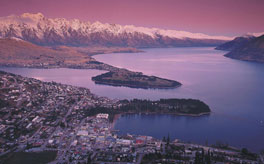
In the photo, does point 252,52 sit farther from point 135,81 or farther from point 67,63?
point 135,81

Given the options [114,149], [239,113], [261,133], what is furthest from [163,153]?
[239,113]

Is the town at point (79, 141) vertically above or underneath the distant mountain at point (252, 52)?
underneath

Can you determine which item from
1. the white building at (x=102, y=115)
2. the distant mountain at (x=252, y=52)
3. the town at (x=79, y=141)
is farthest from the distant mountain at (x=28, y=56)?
the distant mountain at (x=252, y=52)

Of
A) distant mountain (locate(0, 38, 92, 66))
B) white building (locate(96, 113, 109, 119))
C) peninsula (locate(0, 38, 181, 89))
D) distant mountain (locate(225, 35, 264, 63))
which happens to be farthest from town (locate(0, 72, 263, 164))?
distant mountain (locate(225, 35, 264, 63))

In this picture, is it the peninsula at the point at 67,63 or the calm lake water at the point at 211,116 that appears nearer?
the calm lake water at the point at 211,116

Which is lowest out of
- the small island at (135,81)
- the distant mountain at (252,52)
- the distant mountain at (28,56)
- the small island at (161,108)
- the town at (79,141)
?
the town at (79,141)

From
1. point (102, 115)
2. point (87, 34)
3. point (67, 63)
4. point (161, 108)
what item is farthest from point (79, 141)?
point (87, 34)

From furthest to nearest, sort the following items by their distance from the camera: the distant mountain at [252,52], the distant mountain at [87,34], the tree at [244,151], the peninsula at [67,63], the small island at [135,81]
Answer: the distant mountain at [87,34] < the distant mountain at [252,52] < the peninsula at [67,63] < the small island at [135,81] < the tree at [244,151]

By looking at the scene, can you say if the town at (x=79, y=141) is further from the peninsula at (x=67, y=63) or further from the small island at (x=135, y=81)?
the peninsula at (x=67, y=63)
